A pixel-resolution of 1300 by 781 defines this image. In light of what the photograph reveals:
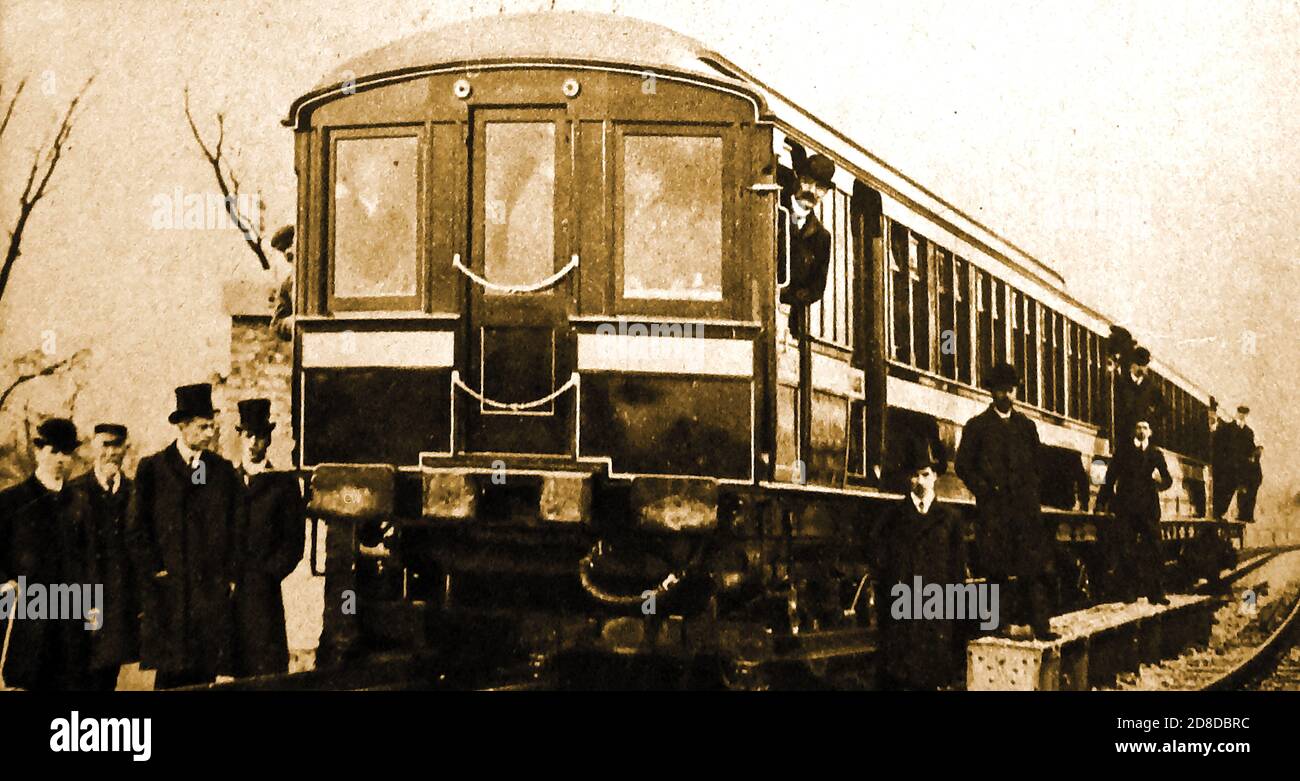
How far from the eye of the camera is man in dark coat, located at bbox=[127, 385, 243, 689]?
5.99 m

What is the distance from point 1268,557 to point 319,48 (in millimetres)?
5148

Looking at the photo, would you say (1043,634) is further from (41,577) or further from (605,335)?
(41,577)

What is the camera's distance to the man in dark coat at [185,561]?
5.99 metres

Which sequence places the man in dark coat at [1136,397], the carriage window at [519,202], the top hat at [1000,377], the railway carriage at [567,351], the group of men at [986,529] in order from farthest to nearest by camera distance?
the man in dark coat at [1136,397] < the top hat at [1000,377] < the group of men at [986,529] < the carriage window at [519,202] < the railway carriage at [567,351]

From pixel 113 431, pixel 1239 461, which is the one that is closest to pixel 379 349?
pixel 113 431

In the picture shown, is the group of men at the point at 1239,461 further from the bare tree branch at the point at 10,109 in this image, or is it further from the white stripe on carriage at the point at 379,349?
the bare tree branch at the point at 10,109

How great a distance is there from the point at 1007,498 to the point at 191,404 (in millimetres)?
3635

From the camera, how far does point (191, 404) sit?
6.18 metres

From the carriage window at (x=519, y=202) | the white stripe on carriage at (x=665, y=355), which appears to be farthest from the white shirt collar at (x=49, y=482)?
the white stripe on carriage at (x=665, y=355)

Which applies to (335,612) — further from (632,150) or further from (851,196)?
(851,196)

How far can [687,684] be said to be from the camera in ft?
19.8

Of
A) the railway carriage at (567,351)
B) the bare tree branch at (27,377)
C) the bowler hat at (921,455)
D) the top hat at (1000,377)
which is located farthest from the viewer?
the top hat at (1000,377)

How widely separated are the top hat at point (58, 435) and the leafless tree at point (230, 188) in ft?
3.53

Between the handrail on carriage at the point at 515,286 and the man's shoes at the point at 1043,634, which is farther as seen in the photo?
the man's shoes at the point at 1043,634
